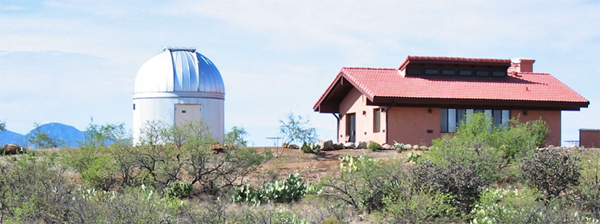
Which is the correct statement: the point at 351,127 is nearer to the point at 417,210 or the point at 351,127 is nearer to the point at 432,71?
the point at 432,71

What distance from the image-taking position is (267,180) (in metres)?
18.5

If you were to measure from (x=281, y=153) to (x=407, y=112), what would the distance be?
6629 millimetres

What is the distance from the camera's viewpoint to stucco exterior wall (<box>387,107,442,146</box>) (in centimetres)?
2708

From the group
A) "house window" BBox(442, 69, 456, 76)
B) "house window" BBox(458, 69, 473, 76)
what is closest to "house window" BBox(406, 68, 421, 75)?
"house window" BBox(442, 69, 456, 76)

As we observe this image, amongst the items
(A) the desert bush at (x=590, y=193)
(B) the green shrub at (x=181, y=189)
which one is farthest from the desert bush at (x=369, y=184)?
(B) the green shrub at (x=181, y=189)

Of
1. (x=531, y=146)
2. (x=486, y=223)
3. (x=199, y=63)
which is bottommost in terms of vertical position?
(x=486, y=223)

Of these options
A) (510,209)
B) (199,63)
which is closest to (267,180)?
(510,209)

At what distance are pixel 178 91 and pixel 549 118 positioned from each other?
15054 mm

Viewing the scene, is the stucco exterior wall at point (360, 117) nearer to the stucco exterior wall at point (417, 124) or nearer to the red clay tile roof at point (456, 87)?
the stucco exterior wall at point (417, 124)

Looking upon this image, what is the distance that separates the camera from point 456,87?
2800cm

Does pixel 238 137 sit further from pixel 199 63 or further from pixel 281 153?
pixel 199 63

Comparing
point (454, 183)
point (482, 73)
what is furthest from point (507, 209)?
point (482, 73)

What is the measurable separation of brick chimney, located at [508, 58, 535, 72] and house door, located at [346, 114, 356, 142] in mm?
7908

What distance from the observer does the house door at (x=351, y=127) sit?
1237 inches
